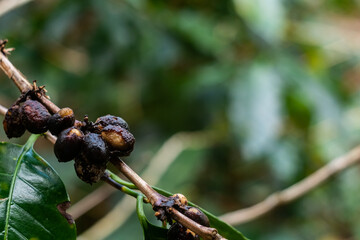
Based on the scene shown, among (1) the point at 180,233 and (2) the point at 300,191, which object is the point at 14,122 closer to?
(1) the point at 180,233

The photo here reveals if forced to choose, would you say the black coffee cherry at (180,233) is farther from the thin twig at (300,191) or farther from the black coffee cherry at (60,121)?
the thin twig at (300,191)

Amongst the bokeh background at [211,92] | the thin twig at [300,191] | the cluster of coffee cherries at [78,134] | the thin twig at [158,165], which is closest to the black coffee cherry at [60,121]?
the cluster of coffee cherries at [78,134]

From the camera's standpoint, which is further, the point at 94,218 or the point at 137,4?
the point at 94,218

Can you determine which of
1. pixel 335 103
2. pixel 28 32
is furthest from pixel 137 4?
pixel 335 103

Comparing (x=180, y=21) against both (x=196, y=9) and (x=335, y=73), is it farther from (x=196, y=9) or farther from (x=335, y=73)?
(x=335, y=73)

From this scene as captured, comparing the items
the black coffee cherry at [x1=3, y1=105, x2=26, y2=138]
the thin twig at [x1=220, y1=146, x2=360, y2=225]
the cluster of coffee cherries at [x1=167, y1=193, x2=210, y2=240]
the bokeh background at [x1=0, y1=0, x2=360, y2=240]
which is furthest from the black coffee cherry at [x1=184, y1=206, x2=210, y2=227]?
the bokeh background at [x1=0, y1=0, x2=360, y2=240]

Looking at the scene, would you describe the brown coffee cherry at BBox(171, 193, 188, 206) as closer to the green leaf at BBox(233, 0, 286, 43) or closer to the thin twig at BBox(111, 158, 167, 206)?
the thin twig at BBox(111, 158, 167, 206)

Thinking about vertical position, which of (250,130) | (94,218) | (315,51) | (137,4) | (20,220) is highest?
(315,51)

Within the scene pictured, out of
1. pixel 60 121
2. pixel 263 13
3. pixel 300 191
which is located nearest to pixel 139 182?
pixel 60 121
